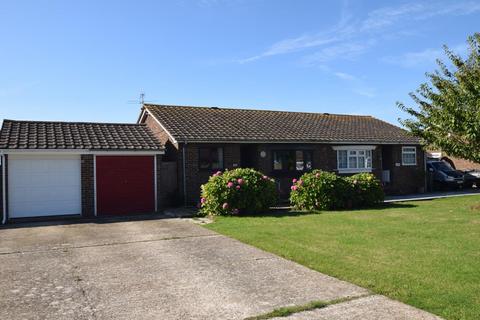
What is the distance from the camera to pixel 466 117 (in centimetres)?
1309

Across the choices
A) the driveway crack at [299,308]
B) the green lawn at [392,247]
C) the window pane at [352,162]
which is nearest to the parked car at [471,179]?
the window pane at [352,162]

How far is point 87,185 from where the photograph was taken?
53.3 feet

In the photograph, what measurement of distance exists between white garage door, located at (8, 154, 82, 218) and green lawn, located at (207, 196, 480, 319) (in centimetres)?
581

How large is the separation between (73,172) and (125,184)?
192 cm

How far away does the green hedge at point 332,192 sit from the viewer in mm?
16422

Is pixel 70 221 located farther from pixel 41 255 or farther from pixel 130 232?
pixel 41 255

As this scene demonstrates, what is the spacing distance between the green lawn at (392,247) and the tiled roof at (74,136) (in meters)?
5.57

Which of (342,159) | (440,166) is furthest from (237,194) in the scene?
(440,166)

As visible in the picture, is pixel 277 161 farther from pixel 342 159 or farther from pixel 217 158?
pixel 342 159

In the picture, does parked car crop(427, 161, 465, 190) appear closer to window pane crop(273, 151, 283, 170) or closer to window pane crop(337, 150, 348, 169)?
window pane crop(337, 150, 348, 169)

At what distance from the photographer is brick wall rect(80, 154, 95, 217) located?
637 inches

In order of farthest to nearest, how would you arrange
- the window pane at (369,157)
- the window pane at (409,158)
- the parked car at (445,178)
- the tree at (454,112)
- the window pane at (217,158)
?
1. the parked car at (445,178)
2. the window pane at (409,158)
3. the window pane at (369,157)
4. the window pane at (217,158)
5. the tree at (454,112)

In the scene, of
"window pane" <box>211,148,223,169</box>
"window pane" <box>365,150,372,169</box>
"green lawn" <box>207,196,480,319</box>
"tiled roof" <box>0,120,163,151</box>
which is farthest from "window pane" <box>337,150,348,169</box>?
"tiled roof" <box>0,120,163,151</box>

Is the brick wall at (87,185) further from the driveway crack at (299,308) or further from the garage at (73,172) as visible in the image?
the driveway crack at (299,308)
